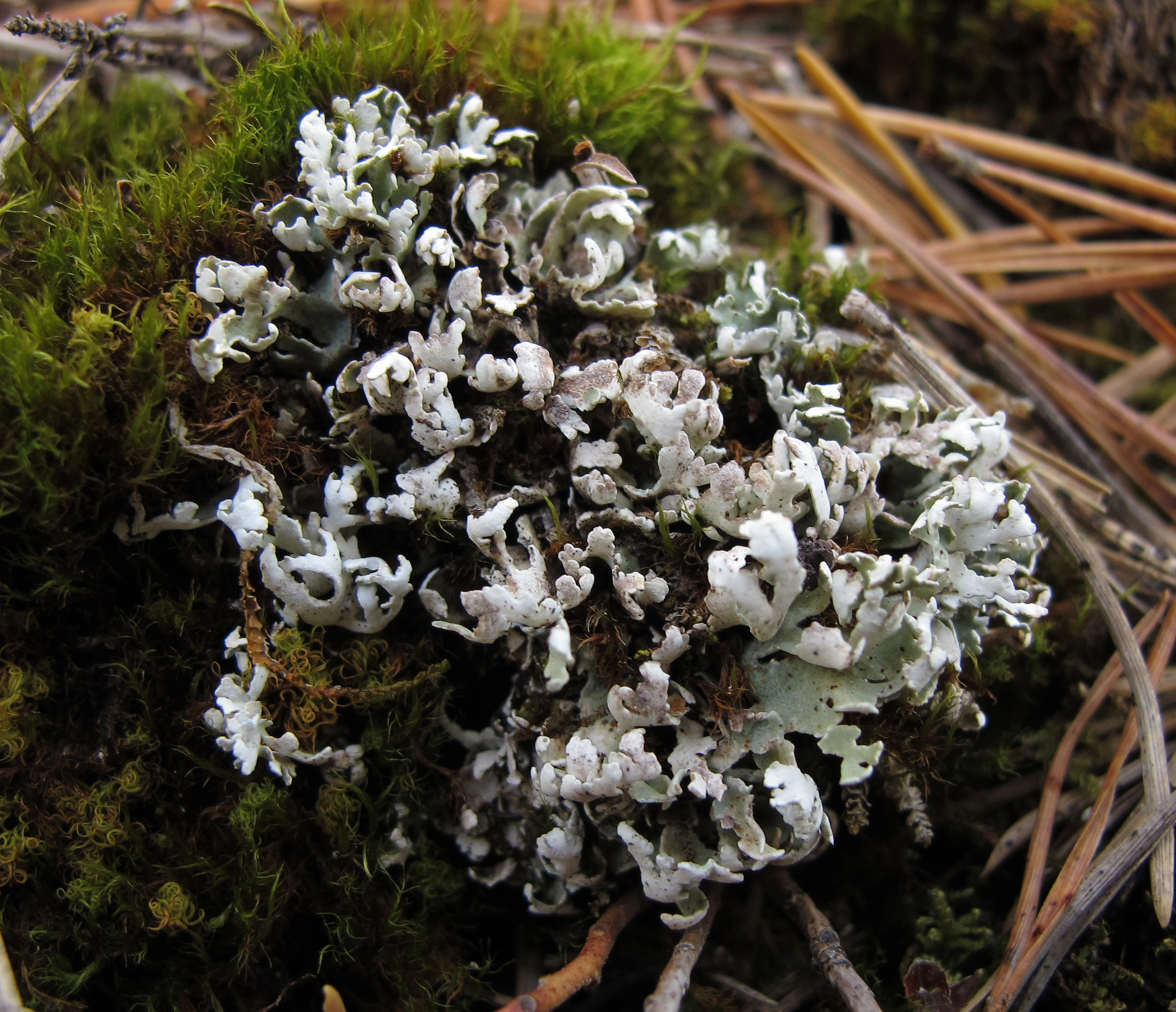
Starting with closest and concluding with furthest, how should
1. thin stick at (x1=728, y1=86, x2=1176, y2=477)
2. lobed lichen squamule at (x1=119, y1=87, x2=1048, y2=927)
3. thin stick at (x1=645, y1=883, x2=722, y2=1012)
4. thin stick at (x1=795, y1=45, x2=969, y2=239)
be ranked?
thin stick at (x1=645, y1=883, x2=722, y2=1012)
lobed lichen squamule at (x1=119, y1=87, x2=1048, y2=927)
thin stick at (x1=728, y1=86, x2=1176, y2=477)
thin stick at (x1=795, y1=45, x2=969, y2=239)

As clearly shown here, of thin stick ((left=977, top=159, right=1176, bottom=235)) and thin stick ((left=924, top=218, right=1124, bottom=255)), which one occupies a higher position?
thin stick ((left=977, top=159, right=1176, bottom=235))

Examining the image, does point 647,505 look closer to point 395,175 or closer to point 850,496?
point 850,496

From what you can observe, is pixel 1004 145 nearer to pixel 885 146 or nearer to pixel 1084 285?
pixel 885 146

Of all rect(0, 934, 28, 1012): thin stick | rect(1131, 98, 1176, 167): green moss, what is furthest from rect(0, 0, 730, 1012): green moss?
rect(1131, 98, 1176, 167): green moss

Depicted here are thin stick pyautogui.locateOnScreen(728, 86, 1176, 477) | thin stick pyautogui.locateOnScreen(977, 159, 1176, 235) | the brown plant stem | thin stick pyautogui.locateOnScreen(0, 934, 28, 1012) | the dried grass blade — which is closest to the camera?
thin stick pyautogui.locateOnScreen(0, 934, 28, 1012)

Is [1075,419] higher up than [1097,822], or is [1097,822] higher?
[1075,419]

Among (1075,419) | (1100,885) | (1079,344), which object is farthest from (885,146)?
(1100,885)

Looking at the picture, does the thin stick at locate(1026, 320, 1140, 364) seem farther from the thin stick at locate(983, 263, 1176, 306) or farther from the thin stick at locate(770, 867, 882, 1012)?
the thin stick at locate(770, 867, 882, 1012)
